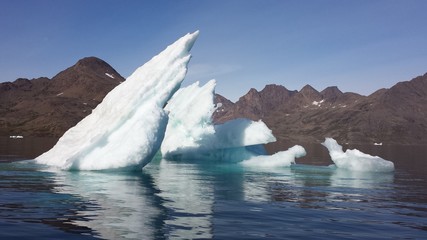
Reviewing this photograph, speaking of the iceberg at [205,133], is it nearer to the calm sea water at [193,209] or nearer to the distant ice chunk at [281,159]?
the distant ice chunk at [281,159]

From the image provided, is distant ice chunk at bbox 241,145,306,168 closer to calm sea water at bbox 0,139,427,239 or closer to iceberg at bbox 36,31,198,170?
iceberg at bbox 36,31,198,170

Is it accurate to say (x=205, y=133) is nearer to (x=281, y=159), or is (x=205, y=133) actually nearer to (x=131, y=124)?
(x=281, y=159)

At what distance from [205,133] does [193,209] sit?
37.2 metres

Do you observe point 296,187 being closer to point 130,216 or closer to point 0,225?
point 130,216

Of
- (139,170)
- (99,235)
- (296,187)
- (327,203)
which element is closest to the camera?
(99,235)

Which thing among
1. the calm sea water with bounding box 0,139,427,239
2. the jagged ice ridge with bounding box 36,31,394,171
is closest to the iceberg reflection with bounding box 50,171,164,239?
the calm sea water with bounding box 0,139,427,239

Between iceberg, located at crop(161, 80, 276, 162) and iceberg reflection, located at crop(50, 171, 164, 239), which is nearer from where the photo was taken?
iceberg reflection, located at crop(50, 171, 164, 239)

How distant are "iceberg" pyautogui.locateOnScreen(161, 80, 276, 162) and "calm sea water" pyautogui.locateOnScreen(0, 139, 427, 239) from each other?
22867mm

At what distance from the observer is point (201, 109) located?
59.5m

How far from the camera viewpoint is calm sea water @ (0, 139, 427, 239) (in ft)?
52.6

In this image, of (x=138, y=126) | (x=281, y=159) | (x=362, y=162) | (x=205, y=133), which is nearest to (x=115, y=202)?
(x=138, y=126)

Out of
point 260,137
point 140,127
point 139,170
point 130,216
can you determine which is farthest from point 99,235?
point 260,137

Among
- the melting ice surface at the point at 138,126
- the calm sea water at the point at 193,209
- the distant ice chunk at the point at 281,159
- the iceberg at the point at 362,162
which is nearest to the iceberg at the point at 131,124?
the melting ice surface at the point at 138,126

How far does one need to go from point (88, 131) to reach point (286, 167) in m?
29.2
